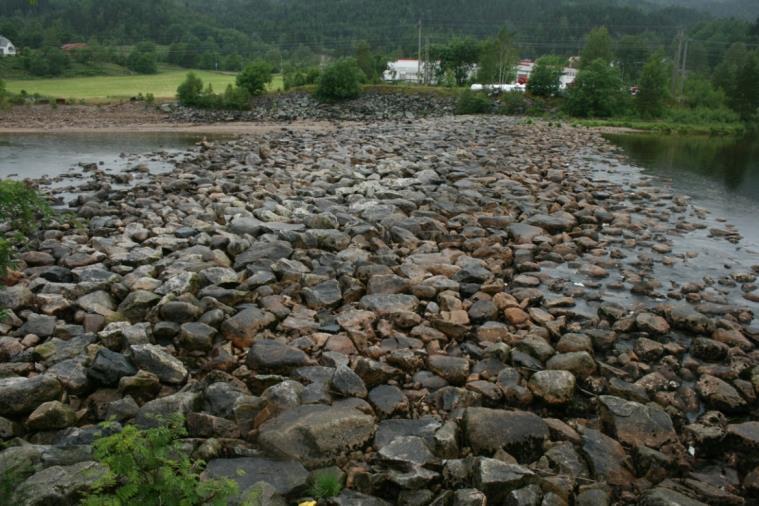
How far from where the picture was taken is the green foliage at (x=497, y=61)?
2992 inches

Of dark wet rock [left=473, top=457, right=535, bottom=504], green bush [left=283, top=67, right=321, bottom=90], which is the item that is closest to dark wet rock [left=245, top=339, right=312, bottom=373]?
dark wet rock [left=473, top=457, right=535, bottom=504]

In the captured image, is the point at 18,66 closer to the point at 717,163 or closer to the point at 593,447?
the point at 717,163

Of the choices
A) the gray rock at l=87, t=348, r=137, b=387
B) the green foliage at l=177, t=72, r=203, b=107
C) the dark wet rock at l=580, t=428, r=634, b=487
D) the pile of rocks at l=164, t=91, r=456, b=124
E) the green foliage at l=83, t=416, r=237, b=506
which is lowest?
the dark wet rock at l=580, t=428, r=634, b=487

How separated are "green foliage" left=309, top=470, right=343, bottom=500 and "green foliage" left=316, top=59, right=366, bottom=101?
211ft

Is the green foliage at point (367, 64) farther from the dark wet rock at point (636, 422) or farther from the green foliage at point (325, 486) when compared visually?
the green foliage at point (325, 486)

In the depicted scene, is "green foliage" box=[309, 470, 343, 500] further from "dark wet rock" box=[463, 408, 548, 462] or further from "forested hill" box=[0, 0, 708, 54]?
"forested hill" box=[0, 0, 708, 54]

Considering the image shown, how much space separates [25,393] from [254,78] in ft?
221

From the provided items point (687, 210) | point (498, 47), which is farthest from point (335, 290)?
point (498, 47)

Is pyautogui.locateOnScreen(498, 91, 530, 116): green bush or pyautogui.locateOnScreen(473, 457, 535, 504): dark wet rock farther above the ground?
pyautogui.locateOnScreen(498, 91, 530, 116): green bush

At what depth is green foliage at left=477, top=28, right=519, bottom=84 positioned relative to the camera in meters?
76.0

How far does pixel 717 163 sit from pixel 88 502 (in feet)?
115

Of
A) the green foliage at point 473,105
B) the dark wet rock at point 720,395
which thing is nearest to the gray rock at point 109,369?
the dark wet rock at point 720,395

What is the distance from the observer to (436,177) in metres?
19.2

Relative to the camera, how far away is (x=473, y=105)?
6075cm
